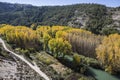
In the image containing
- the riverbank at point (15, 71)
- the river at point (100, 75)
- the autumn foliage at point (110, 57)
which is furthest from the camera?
the autumn foliage at point (110, 57)

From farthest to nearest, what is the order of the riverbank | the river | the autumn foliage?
the autumn foliage → the river → the riverbank

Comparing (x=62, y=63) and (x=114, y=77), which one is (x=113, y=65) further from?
(x=62, y=63)

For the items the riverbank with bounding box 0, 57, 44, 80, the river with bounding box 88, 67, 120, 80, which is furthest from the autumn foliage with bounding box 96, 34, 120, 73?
the riverbank with bounding box 0, 57, 44, 80

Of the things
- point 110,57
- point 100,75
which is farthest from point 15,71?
point 110,57

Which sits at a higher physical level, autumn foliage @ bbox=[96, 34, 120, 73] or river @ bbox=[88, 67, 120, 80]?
autumn foliage @ bbox=[96, 34, 120, 73]

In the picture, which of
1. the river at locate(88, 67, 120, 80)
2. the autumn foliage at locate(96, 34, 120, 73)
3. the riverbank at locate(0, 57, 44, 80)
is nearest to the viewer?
the riverbank at locate(0, 57, 44, 80)

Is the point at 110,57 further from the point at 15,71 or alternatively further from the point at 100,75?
the point at 15,71

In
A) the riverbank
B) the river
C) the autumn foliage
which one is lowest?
the river

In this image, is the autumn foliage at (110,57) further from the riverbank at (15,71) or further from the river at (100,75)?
the riverbank at (15,71)

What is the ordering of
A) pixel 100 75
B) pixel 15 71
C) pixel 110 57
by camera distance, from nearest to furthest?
pixel 15 71, pixel 100 75, pixel 110 57

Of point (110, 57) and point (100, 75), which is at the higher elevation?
point (110, 57)

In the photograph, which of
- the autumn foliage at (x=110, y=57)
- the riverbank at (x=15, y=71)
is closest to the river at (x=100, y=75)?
the autumn foliage at (x=110, y=57)

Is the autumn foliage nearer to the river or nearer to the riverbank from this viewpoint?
the river
